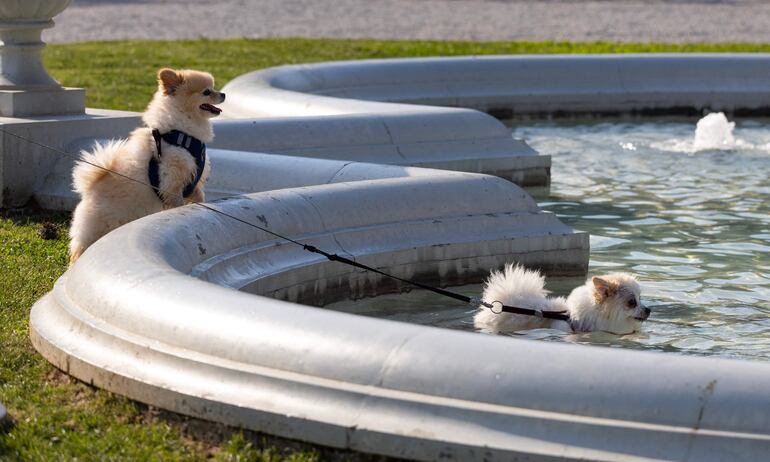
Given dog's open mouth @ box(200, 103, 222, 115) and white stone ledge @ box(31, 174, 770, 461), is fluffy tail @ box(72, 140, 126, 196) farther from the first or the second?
white stone ledge @ box(31, 174, 770, 461)

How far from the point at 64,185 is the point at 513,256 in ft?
8.64

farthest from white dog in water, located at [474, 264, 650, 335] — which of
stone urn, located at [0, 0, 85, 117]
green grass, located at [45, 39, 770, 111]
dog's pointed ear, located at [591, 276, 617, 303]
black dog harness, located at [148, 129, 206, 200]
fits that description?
green grass, located at [45, 39, 770, 111]

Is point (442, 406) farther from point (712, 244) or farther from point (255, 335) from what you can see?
point (712, 244)

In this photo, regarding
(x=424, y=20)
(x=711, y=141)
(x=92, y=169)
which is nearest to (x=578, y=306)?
(x=92, y=169)

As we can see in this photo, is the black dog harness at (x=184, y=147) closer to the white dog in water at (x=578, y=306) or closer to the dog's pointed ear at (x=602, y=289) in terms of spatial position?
the white dog in water at (x=578, y=306)

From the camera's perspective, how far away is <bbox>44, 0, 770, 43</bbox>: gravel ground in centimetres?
1881

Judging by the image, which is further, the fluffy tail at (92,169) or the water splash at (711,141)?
the water splash at (711,141)

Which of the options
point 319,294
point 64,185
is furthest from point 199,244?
point 64,185

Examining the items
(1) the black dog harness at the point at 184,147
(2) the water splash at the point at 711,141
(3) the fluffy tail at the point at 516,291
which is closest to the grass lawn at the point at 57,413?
(1) the black dog harness at the point at 184,147

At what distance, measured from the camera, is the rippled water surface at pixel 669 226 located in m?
6.11

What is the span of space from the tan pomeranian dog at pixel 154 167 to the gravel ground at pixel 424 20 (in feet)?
40.1

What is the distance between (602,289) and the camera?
5879mm

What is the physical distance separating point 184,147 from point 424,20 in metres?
15.2

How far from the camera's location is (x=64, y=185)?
7727mm
